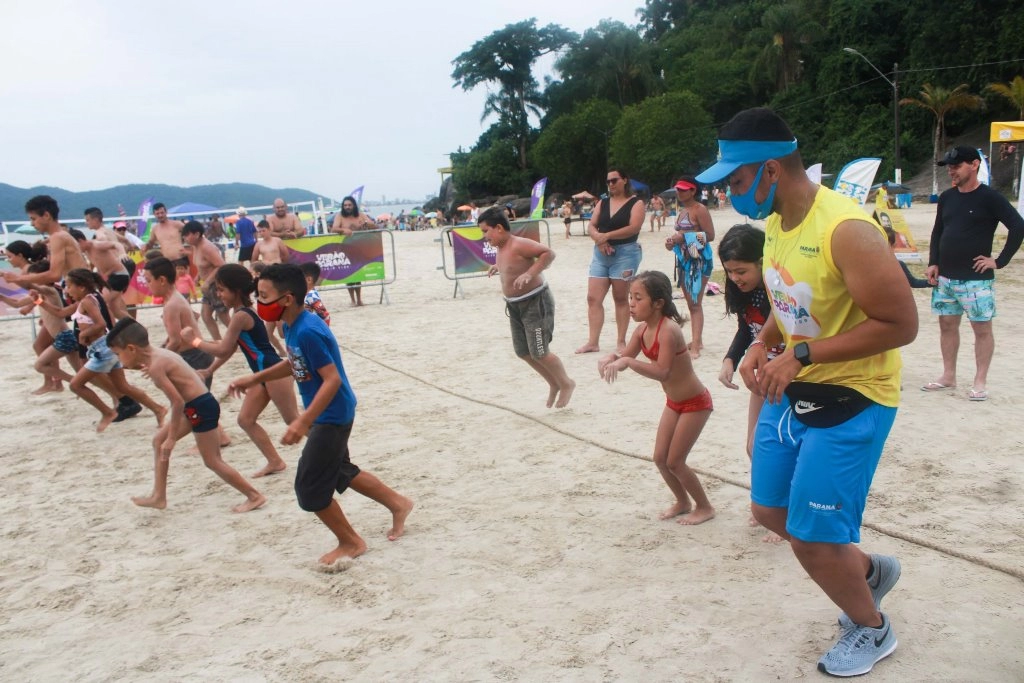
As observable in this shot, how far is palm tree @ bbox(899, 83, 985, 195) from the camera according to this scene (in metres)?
40.7

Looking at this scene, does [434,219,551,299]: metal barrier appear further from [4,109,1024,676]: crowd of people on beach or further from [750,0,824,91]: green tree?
[750,0,824,91]: green tree

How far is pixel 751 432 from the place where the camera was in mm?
4262

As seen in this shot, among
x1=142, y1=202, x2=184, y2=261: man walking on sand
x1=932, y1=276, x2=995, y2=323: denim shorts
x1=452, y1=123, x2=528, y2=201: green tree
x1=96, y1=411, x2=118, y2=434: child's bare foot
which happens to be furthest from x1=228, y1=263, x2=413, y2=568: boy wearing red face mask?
x1=452, y1=123, x2=528, y2=201: green tree

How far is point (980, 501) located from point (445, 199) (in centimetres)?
7716

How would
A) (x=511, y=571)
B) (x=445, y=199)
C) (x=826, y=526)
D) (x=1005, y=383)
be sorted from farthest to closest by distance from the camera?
(x=445, y=199)
(x=1005, y=383)
(x=511, y=571)
(x=826, y=526)

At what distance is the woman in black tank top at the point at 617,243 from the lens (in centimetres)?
786

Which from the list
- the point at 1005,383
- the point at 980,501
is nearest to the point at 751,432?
the point at 980,501

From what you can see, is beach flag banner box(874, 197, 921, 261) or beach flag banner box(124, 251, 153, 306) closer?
beach flag banner box(124, 251, 153, 306)

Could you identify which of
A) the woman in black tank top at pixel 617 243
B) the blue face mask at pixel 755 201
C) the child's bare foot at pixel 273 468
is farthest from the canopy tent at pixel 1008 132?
the blue face mask at pixel 755 201

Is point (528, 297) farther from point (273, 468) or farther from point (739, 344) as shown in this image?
point (739, 344)

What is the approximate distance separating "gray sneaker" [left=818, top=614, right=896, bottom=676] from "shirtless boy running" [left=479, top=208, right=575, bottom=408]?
12.4ft

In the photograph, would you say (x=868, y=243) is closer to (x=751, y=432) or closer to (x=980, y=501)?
(x=751, y=432)

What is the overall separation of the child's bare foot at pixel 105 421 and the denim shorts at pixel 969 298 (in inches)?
268

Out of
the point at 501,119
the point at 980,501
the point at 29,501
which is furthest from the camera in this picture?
the point at 501,119
